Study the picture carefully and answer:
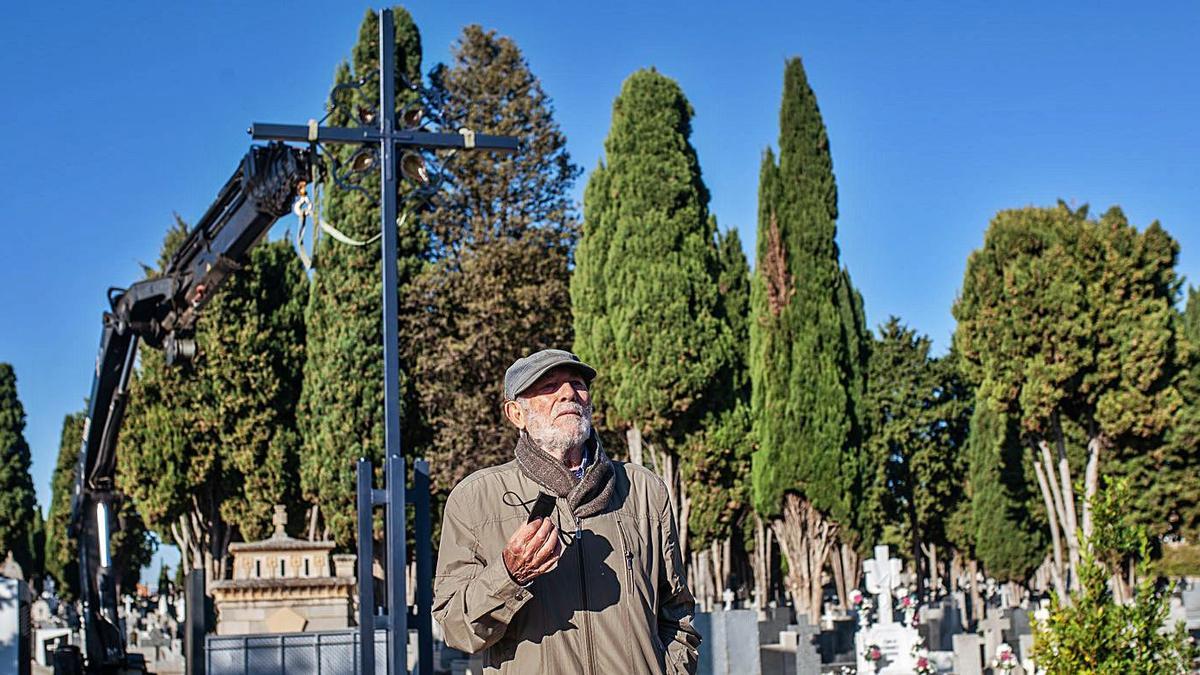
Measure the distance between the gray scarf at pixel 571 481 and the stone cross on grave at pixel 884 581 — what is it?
13.2 meters

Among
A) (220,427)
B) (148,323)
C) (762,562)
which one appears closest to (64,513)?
(220,427)

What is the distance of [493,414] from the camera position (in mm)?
27641

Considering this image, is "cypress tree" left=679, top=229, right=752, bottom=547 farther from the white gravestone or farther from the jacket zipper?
the jacket zipper

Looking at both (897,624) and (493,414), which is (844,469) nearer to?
(493,414)

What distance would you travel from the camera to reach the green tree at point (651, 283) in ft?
84.3

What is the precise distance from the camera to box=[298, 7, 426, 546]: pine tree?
3042cm

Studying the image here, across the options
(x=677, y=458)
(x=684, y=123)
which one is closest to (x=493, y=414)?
(x=677, y=458)

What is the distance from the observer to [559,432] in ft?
11.7

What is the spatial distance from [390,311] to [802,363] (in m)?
18.9

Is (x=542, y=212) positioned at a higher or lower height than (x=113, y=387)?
higher

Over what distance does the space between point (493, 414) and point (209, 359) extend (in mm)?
8231

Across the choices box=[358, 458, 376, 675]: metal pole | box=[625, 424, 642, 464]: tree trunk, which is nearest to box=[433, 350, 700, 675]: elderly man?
box=[358, 458, 376, 675]: metal pole

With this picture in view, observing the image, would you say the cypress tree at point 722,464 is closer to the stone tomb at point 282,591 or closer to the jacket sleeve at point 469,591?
the stone tomb at point 282,591

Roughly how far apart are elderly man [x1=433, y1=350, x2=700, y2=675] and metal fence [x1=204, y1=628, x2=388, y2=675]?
9961 millimetres
